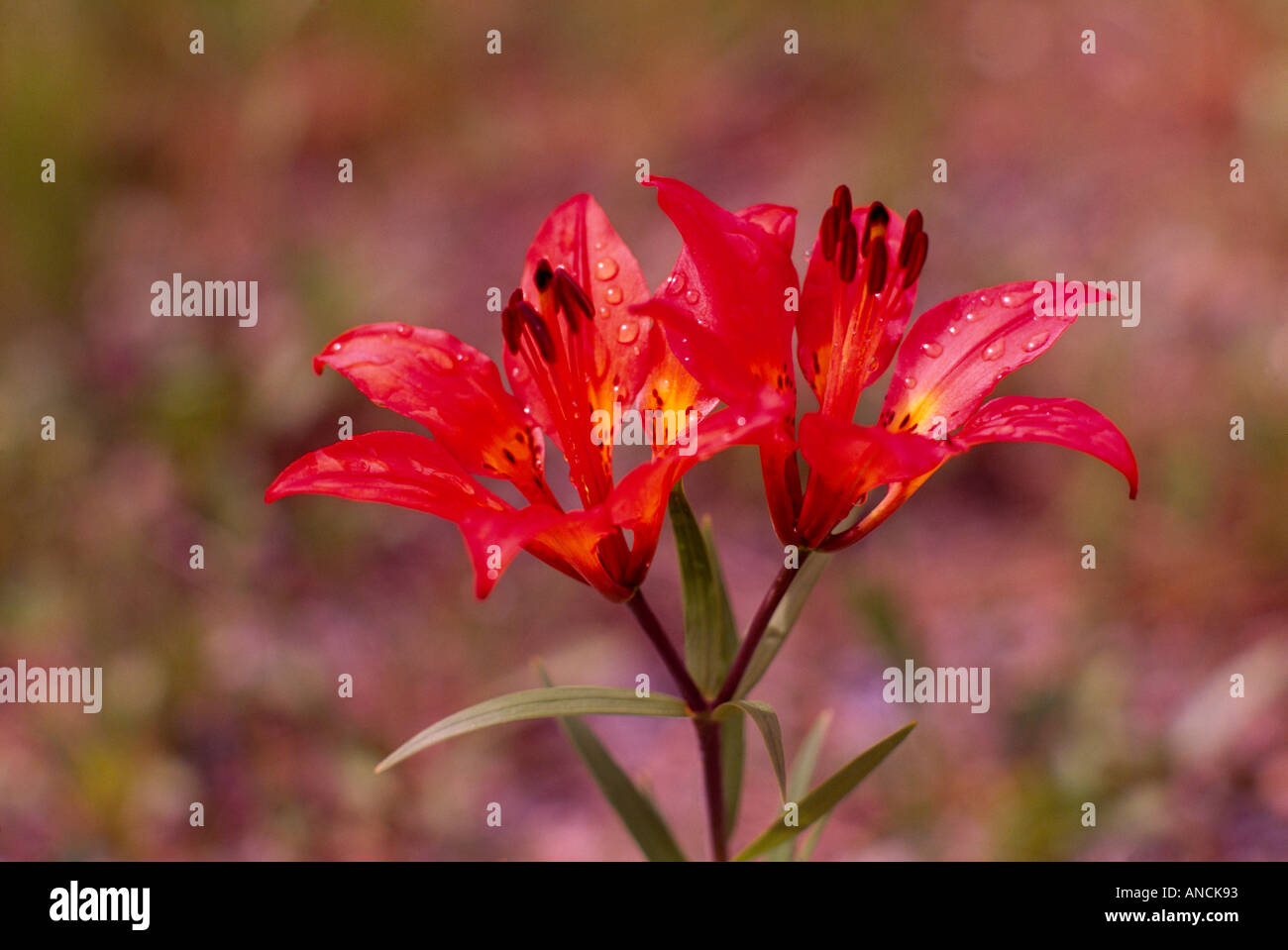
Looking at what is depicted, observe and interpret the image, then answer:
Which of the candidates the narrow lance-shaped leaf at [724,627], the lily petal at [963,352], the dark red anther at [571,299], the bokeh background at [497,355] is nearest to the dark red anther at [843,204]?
the lily petal at [963,352]

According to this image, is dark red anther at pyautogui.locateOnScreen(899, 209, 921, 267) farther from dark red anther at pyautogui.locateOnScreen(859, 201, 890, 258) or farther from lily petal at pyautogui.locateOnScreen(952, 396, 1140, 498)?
lily petal at pyautogui.locateOnScreen(952, 396, 1140, 498)

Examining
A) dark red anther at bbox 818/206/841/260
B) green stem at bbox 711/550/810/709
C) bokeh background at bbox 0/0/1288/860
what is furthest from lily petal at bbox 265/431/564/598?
bokeh background at bbox 0/0/1288/860

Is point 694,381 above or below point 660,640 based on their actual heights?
above

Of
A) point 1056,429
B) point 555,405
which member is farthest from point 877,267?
point 555,405

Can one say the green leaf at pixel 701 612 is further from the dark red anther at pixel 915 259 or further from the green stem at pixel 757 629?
the dark red anther at pixel 915 259

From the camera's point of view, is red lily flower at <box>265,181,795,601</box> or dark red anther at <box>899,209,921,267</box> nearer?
red lily flower at <box>265,181,795,601</box>

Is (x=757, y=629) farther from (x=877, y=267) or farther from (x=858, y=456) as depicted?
(x=877, y=267)
